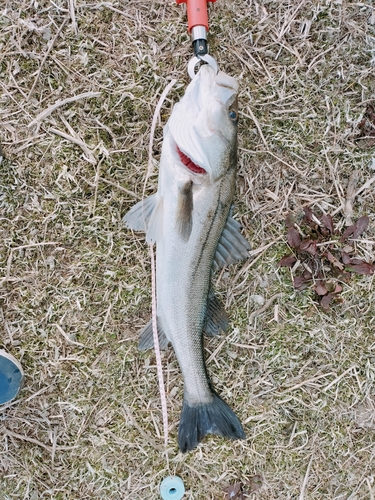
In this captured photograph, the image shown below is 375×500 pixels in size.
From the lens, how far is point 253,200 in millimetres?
2949

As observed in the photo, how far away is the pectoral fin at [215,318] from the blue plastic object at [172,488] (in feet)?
3.34

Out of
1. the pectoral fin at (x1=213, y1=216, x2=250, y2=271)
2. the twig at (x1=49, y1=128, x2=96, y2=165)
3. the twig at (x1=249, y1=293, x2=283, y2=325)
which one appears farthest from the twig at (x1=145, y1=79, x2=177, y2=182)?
the twig at (x1=249, y1=293, x2=283, y2=325)

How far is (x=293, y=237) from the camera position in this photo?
9.67 feet

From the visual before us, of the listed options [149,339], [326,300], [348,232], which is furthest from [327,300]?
[149,339]

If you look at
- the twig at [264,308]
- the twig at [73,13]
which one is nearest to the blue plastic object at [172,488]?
the twig at [264,308]

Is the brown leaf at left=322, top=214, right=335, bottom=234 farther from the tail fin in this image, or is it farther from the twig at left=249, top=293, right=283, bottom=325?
the tail fin

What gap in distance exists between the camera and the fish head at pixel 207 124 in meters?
2.35

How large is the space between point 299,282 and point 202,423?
1097 mm

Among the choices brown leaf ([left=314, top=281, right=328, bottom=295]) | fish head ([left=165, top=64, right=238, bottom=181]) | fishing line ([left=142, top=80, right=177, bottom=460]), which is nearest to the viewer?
fish head ([left=165, top=64, right=238, bottom=181])

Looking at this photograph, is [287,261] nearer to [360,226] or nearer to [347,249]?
[347,249]

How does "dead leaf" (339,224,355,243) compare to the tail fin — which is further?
"dead leaf" (339,224,355,243)

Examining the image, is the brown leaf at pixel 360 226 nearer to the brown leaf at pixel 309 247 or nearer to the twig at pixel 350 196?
the twig at pixel 350 196

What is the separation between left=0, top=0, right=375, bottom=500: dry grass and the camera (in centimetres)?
286

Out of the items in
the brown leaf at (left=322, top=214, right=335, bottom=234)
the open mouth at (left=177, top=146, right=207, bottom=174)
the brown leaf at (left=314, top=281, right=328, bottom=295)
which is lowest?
the brown leaf at (left=314, top=281, right=328, bottom=295)
